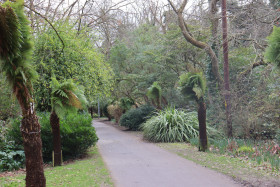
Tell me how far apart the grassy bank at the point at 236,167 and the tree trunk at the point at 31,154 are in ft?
15.2

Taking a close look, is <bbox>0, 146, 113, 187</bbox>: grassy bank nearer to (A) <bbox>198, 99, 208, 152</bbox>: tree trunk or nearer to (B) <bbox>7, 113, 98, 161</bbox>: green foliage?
(B) <bbox>7, 113, 98, 161</bbox>: green foliage

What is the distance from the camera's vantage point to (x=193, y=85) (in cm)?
1072

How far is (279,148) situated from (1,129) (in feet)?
35.1

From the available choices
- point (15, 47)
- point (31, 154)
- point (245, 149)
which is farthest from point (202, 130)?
point (15, 47)

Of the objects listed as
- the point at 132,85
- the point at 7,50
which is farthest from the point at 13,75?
the point at 132,85

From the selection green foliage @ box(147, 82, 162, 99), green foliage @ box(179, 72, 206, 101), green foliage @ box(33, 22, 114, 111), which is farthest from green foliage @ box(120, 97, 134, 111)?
green foliage @ box(179, 72, 206, 101)

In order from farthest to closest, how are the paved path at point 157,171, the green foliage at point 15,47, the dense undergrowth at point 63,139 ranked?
the dense undergrowth at point 63,139, the paved path at point 157,171, the green foliage at point 15,47

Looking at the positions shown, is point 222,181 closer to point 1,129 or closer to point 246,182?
point 246,182

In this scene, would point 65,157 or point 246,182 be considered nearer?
point 246,182

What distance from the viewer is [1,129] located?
1066 cm

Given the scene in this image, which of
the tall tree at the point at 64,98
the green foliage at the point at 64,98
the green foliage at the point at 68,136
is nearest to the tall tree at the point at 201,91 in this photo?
the green foliage at the point at 68,136

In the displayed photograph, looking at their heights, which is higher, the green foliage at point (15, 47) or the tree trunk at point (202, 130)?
the green foliage at point (15, 47)

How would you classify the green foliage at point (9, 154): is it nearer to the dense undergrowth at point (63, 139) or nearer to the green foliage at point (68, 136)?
the dense undergrowth at point (63, 139)

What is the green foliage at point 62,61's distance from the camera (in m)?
10.3
